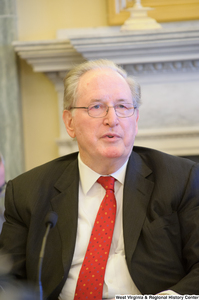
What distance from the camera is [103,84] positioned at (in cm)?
164

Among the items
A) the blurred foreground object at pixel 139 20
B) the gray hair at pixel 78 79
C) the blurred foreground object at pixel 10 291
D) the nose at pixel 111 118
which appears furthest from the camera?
the blurred foreground object at pixel 139 20

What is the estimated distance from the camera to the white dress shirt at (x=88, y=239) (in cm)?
147

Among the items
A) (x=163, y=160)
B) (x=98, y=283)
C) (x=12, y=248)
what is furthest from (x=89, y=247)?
(x=163, y=160)

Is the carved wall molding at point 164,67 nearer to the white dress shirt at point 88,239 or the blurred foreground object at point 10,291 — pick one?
the white dress shirt at point 88,239

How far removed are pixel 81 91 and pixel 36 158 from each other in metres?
1.43

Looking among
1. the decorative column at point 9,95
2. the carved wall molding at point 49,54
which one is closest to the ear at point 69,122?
the carved wall molding at point 49,54

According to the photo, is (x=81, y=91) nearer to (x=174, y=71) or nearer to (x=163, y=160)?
(x=163, y=160)

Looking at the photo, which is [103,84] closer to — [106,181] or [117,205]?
[106,181]

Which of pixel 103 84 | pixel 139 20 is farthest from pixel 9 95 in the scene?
pixel 103 84

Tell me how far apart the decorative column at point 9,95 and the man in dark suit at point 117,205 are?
1.19 m

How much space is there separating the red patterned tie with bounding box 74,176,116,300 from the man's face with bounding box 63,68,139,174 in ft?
0.40

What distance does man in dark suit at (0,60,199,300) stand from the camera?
58.1 inches

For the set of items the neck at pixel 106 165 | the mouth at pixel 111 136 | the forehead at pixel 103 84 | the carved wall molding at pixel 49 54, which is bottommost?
the neck at pixel 106 165

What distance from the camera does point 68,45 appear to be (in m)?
2.66
